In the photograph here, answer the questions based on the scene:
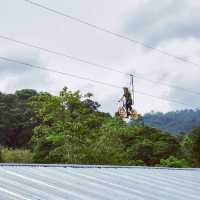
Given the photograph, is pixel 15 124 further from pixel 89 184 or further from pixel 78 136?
pixel 89 184

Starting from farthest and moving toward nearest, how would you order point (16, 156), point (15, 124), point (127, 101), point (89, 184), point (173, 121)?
point (173, 121) < point (15, 124) < point (16, 156) < point (127, 101) < point (89, 184)

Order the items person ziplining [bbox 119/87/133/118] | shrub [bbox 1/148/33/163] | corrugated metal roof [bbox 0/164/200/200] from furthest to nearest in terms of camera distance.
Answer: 1. shrub [bbox 1/148/33/163]
2. person ziplining [bbox 119/87/133/118]
3. corrugated metal roof [bbox 0/164/200/200]

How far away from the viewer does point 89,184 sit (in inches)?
298

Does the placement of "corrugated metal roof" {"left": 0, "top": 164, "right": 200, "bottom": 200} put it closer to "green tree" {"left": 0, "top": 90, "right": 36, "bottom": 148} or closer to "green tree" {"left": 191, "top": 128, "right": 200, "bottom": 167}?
"green tree" {"left": 191, "top": 128, "right": 200, "bottom": 167}

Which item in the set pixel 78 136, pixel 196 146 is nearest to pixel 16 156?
pixel 78 136

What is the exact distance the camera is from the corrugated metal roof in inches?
248

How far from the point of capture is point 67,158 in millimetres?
22094

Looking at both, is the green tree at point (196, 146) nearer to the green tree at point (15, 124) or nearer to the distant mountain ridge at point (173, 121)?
the green tree at point (15, 124)

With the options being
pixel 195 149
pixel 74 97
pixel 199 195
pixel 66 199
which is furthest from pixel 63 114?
pixel 66 199

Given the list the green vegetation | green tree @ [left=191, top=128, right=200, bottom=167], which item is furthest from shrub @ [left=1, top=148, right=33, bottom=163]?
green tree @ [left=191, top=128, right=200, bottom=167]

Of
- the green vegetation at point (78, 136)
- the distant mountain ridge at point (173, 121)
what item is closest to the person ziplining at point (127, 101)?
the green vegetation at point (78, 136)

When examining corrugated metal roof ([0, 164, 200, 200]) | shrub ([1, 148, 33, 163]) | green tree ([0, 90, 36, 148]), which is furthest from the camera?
green tree ([0, 90, 36, 148])

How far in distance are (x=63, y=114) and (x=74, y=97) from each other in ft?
2.84

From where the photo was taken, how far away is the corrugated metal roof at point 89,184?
20.7ft
